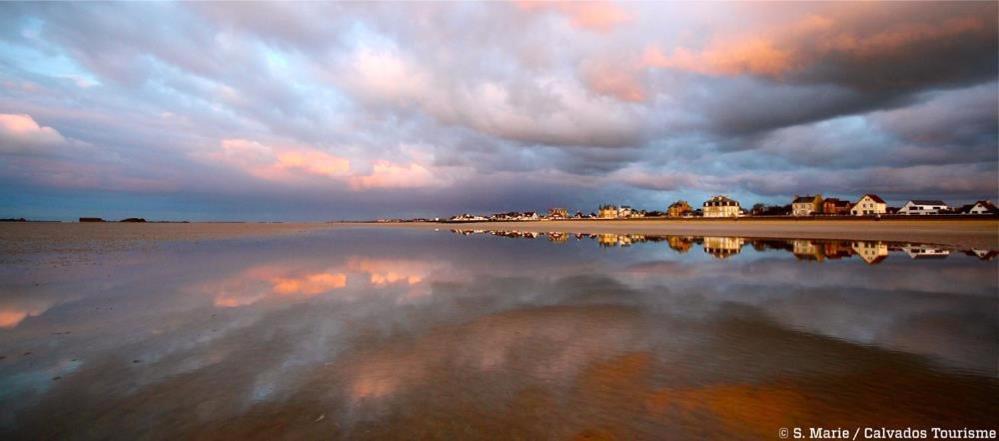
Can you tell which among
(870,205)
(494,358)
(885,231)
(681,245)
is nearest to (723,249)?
(681,245)

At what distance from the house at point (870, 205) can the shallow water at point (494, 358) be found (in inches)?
5287

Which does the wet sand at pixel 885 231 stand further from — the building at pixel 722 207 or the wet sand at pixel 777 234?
the building at pixel 722 207

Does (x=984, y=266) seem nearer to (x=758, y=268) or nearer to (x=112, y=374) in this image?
(x=758, y=268)

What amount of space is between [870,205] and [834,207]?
12752mm

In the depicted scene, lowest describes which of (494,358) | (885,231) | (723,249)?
(494,358)

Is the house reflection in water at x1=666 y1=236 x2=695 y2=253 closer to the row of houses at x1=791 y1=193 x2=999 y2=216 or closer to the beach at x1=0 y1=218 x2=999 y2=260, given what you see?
the beach at x1=0 y1=218 x2=999 y2=260

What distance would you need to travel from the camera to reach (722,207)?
147 metres

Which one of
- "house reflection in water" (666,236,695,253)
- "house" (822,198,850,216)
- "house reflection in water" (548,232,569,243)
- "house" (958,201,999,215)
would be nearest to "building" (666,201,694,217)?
"house" (822,198,850,216)

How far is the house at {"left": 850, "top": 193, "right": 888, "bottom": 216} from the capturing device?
118438 millimetres

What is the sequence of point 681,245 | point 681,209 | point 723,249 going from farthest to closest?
point 681,209 < point 681,245 < point 723,249

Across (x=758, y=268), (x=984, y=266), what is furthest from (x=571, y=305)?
(x=984, y=266)

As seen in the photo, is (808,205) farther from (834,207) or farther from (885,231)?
(885,231)

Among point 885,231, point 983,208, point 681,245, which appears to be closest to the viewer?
point 681,245

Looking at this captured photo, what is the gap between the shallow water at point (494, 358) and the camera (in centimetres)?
548
